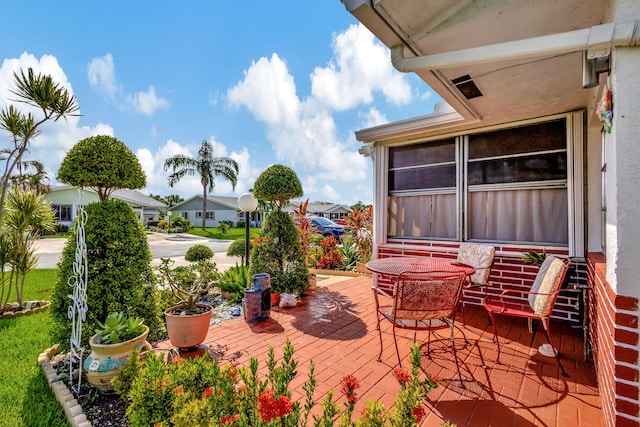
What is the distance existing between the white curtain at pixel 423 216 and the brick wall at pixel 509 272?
224mm

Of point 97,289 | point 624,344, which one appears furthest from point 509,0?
point 97,289

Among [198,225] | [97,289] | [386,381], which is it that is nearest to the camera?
[386,381]

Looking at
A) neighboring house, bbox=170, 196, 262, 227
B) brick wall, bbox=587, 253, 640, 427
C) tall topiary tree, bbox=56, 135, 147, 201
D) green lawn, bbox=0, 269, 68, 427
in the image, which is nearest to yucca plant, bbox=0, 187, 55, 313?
green lawn, bbox=0, 269, 68, 427

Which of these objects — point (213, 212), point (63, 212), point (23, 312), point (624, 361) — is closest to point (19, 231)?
point (23, 312)

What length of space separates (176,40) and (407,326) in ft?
26.0

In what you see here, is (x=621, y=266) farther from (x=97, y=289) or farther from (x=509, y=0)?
(x=97, y=289)

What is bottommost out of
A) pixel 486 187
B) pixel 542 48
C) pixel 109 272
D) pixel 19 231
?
pixel 109 272

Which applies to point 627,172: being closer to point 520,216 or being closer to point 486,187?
point 520,216

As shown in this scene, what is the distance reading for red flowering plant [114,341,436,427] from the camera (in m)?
1.26

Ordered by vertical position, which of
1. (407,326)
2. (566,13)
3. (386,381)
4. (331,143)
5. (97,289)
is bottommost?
(386,381)

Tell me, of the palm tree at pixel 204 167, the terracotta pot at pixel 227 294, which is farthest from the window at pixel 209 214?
the terracotta pot at pixel 227 294

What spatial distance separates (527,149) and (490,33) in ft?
8.35

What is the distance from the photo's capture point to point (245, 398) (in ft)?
4.89

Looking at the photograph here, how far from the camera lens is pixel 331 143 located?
14578 millimetres
